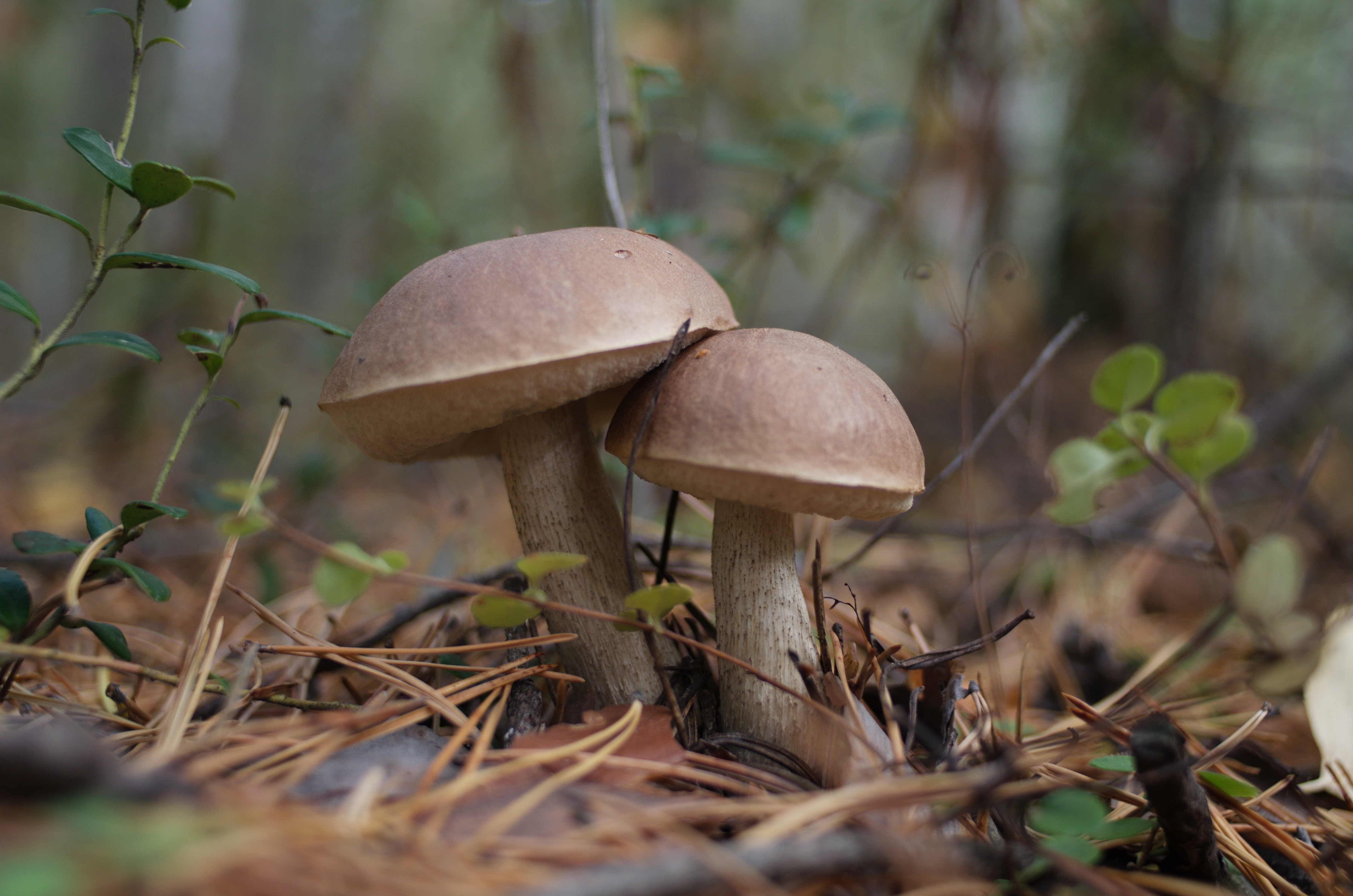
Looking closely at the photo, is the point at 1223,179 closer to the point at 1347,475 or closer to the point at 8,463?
the point at 1347,475

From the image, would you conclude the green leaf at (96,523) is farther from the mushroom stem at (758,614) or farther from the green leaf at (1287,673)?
the green leaf at (1287,673)

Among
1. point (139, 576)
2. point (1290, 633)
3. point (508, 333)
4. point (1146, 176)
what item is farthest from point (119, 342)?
point (1146, 176)

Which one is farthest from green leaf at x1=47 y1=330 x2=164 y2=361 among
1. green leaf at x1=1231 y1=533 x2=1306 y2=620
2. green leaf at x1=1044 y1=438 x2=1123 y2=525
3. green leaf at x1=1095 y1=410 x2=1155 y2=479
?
green leaf at x1=1231 y1=533 x2=1306 y2=620

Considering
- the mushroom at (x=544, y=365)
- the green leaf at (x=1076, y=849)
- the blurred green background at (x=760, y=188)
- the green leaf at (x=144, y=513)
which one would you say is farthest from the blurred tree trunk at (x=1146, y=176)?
the green leaf at (x=144, y=513)

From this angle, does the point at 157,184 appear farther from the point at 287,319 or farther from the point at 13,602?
the point at 13,602

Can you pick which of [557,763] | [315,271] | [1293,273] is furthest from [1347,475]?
[315,271]

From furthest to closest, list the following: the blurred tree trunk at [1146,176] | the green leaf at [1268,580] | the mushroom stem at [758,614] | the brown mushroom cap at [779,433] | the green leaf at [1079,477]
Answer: the blurred tree trunk at [1146,176] → the mushroom stem at [758,614] → the brown mushroom cap at [779,433] → the green leaf at [1079,477] → the green leaf at [1268,580]
